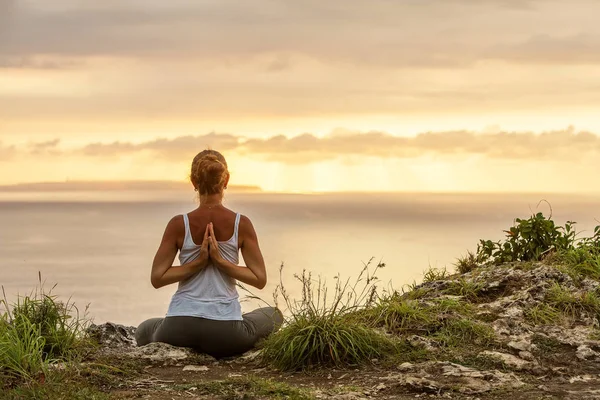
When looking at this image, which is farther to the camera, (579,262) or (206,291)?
(579,262)

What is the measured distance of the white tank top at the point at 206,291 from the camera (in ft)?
27.9

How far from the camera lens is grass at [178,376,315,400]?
22.3 feet

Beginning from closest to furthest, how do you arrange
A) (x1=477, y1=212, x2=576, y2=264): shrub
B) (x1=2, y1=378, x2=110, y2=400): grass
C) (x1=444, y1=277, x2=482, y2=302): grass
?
(x1=2, y1=378, x2=110, y2=400): grass, (x1=444, y1=277, x2=482, y2=302): grass, (x1=477, y1=212, x2=576, y2=264): shrub

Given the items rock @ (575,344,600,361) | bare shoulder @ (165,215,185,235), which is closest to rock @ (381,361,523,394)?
rock @ (575,344,600,361)

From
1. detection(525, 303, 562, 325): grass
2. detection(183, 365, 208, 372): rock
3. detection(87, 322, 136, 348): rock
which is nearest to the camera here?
detection(183, 365, 208, 372): rock

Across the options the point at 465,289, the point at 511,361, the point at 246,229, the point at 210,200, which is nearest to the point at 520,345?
the point at 511,361

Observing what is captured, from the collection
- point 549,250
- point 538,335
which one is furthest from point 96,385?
point 549,250

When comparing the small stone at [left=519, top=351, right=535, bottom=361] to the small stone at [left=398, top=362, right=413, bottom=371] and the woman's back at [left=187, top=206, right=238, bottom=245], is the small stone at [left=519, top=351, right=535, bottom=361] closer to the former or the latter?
the small stone at [left=398, top=362, right=413, bottom=371]

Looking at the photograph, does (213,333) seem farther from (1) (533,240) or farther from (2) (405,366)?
(1) (533,240)

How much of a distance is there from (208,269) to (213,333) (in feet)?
2.16

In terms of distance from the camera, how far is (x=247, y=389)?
6992 mm

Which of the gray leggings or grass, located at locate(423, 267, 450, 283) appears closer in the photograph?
the gray leggings

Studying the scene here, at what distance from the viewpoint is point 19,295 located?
8.35m

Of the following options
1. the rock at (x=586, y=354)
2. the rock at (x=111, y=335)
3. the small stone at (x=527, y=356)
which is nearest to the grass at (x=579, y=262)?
the rock at (x=586, y=354)
